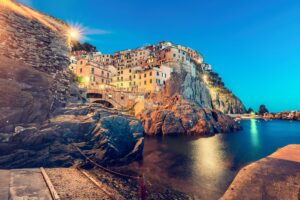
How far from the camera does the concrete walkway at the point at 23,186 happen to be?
8.49 m

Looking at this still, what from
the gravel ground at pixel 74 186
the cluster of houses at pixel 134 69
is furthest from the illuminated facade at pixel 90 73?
the gravel ground at pixel 74 186

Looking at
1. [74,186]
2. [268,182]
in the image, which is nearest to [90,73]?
[74,186]

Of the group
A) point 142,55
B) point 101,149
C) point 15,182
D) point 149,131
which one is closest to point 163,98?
point 149,131

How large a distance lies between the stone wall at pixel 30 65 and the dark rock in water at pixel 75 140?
4.46 ft

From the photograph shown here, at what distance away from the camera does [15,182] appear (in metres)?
9.97

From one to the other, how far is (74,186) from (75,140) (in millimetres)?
6896

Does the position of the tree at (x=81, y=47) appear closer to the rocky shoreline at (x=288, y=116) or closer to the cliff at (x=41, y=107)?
the cliff at (x=41, y=107)

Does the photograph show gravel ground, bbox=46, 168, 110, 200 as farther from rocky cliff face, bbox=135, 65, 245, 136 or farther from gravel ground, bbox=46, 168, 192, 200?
rocky cliff face, bbox=135, 65, 245, 136

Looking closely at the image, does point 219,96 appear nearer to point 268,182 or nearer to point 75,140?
point 268,182

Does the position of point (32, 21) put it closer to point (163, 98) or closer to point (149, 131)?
point (149, 131)

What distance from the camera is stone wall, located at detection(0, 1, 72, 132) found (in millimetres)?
14898

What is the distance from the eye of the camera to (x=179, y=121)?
55.0 meters

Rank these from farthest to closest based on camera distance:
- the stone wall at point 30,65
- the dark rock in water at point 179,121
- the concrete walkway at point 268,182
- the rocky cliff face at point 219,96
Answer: the rocky cliff face at point 219,96 → the dark rock in water at point 179,121 → the stone wall at point 30,65 → the concrete walkway at point 268,182

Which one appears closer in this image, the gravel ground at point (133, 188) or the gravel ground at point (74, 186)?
the gravel ground at point (74, 186)
